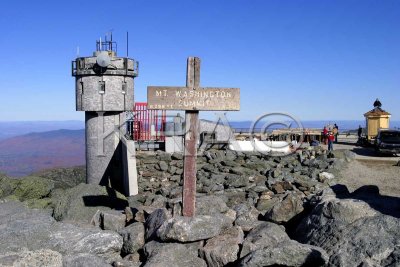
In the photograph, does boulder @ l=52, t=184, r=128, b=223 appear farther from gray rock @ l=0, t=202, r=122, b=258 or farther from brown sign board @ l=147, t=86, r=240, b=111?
brown sign board @ l=147, t=86, r=240, b=111

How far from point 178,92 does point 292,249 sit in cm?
440

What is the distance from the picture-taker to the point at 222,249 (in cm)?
820

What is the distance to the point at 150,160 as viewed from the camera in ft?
70.5

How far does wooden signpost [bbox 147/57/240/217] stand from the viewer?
975 cm

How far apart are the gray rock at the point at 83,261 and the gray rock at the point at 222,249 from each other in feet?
6.25

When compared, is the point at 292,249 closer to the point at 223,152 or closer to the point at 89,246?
the point at 89,246

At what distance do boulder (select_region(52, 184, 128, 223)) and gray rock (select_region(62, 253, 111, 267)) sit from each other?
14.9 ft

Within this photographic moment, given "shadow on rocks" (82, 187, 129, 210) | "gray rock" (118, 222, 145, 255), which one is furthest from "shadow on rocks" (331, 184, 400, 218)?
"shadow on rocks" (82, 187, 129, 210)

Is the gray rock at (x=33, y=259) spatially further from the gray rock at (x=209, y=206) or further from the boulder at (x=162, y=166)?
the boulder at (x=162, y=166)

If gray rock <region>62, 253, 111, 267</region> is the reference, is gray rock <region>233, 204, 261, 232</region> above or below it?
above

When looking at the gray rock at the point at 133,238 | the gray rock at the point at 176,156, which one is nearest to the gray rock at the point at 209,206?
the gray rock at the point at 133,238

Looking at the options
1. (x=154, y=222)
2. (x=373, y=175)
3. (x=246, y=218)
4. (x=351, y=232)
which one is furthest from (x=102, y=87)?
(x=351, y=232)

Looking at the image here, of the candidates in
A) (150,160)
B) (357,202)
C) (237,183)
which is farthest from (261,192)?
(357,202)

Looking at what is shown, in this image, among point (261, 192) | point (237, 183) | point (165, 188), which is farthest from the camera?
point (165, 188)
